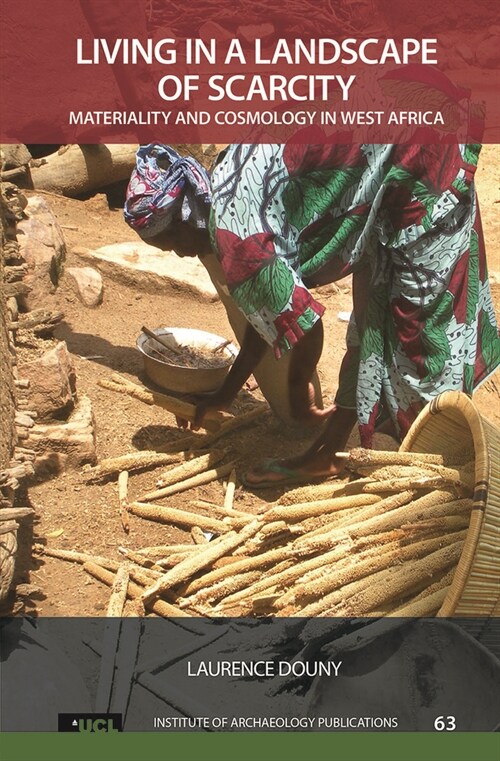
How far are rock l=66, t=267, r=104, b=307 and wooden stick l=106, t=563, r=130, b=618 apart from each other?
8.08ft

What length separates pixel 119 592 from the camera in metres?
3.48

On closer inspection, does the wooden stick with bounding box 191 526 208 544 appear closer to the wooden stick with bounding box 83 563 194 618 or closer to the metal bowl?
the wooden stick with bounding box 83 563 194 618

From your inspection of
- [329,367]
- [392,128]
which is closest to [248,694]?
[392,128]

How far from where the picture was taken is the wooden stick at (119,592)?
11.1ft

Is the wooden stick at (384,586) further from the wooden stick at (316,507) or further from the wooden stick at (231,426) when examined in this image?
the wooden stick at (231,426)

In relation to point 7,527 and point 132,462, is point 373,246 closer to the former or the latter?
point 132,462

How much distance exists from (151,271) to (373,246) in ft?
8.39

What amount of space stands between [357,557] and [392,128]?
4.62 ft

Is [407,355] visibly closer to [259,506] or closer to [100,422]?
[259,506]

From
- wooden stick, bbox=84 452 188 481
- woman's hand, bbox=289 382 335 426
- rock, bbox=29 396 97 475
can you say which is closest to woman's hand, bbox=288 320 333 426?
woman's hand, bbox=289 382 335 426

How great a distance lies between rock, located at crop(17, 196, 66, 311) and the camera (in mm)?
5410

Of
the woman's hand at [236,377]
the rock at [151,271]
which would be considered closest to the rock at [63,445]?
the woman's hand at [236,377]

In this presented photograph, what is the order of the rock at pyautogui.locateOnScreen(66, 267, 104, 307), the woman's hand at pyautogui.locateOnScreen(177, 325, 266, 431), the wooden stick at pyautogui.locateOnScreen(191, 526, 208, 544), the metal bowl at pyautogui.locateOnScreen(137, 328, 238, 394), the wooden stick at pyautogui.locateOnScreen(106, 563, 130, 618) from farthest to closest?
the rock at pyautogui.locateOnScreen(66, 267, 104, 307) < the metal bowl at pyautogui.locateOnScreen(137, 328, 238, 394) < the woman's hand at pyautogui.locateOnScreen(177, 325, 266, 431) < the wooden stick at pyautogui.locateOnScreen(191, 526, 208, 544) < the wooden stick at pyautogui.locateOnScreen(106, 563, 130, 618)

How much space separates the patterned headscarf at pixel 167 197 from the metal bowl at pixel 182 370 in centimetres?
101
